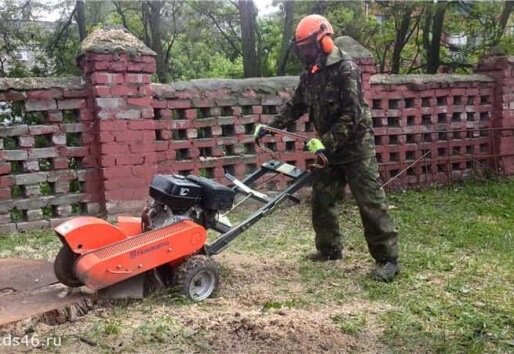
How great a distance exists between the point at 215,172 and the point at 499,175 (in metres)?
4.53

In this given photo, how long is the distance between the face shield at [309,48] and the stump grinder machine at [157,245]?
2.75ft

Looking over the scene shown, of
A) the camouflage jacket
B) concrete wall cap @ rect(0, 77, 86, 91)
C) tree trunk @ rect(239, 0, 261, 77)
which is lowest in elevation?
the camouflage jacket

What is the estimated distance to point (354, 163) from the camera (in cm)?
461

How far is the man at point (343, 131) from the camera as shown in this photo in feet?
14.6

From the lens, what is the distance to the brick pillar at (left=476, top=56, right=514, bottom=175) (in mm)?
8891

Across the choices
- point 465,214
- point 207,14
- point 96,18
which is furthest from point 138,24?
point 465,214

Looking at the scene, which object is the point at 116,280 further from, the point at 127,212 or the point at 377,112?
the point at 377,112

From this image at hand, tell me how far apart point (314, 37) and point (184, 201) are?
1604mm

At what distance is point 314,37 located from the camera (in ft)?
14.6

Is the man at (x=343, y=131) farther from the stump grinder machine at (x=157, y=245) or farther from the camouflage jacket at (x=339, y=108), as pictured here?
the stump grinder machine at (x=157, y=245)

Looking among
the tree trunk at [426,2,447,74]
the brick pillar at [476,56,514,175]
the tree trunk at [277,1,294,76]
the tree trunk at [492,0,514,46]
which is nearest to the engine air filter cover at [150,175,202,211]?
the brick pillar at [476,56,514,175]

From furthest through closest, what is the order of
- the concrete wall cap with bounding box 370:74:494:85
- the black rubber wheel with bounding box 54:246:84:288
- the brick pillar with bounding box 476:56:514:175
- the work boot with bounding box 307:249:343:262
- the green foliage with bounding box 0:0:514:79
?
the green foliage with bounding box 0:0:514:79 → the brick pillar with bounding box 476:56:514:175 → the concrete wall cap with bounding box 370:74:494:85 → the work boot with bounding box 307:249:343:262 → the black rubber wheel with bounding box 54:246:84:288

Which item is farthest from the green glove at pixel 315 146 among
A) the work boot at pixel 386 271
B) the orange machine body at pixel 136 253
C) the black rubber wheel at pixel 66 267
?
the black rubber wheel at pixel 66 267

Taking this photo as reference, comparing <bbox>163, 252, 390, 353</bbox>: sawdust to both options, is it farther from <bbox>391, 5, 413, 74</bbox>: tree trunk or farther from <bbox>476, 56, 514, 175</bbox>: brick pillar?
<bbox>391, 5, 413, 74</bbox>: tree trunk
